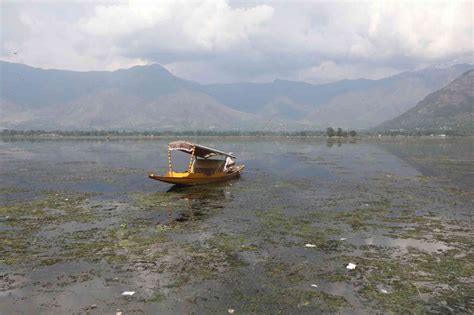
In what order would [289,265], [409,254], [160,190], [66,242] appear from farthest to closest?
[160,190], [66,242], [409,254], [289,265]

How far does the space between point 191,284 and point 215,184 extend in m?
30.8

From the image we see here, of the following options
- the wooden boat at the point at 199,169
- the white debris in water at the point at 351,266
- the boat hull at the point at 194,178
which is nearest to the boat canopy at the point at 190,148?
the wooden boat at the point at 199,169

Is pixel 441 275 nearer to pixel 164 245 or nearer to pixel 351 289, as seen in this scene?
pixel 351 289

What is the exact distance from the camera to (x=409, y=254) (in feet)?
73.2

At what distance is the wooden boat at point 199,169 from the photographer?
44.4 m

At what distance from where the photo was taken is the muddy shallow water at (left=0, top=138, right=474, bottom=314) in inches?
655

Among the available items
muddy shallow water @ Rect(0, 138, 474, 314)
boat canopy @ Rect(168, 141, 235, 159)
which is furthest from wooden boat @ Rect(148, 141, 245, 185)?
muddy shallow water @ Rect(0, 138, 474, 314)

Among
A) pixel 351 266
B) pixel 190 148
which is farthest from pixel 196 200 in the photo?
pixel 351 266

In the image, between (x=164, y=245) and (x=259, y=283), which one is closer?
(x=259, y=283)

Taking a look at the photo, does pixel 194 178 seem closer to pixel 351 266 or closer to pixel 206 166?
pixel 206 166

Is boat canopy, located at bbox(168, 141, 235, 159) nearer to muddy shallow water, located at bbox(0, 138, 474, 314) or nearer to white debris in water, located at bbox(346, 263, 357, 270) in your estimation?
muddy shallow water, located at bbox(0, 138, 474, 314)

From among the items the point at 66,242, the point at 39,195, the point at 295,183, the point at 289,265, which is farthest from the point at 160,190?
the point at 289,265

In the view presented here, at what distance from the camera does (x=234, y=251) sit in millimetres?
22781

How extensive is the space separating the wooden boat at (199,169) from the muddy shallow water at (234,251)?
75.3 inches
